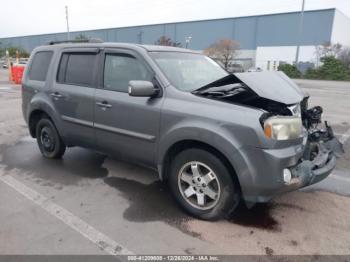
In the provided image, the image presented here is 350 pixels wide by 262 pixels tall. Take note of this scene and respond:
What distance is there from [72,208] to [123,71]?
1.75 metres

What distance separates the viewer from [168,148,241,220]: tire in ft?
9.78

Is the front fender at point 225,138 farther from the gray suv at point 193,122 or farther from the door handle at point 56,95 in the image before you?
the door handle at point 56,95

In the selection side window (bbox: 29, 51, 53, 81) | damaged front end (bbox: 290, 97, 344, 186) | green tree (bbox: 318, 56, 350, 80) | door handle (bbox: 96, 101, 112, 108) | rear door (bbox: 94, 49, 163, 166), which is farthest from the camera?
green tree (bbox: 318, 56, 350, 80)

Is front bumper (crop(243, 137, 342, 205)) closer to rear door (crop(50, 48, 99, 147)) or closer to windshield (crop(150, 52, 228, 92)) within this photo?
windshield (crop(150, 52, 228, 92))

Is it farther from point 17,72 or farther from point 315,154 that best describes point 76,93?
point 17,72

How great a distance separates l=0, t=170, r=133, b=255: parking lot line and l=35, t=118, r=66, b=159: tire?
2.83 ft

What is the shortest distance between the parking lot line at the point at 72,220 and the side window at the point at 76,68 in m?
1.59

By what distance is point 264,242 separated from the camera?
9.20 ft

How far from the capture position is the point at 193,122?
Answer: 3.04m

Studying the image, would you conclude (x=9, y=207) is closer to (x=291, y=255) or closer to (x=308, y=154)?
(x=291, y=255)

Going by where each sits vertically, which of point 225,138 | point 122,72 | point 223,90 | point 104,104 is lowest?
point 225,138

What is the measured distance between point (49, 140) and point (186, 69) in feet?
8.83

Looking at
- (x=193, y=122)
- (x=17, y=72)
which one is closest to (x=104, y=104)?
(x=193, y=122)

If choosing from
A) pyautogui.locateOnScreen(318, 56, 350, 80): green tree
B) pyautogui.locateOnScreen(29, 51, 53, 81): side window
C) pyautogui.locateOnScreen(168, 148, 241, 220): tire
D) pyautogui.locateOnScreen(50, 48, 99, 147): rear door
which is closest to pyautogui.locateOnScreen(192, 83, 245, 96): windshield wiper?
pyautogui.locateOnScreen(168, 148, 241, 220): tire
